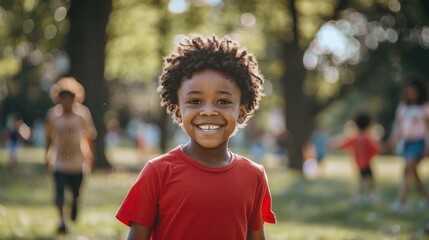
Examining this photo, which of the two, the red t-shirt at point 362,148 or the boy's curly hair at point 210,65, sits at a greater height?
the boy's curly hair at point 210,65

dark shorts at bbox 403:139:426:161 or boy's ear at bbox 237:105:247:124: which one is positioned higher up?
boy's ear at bbox 237:105:247:124

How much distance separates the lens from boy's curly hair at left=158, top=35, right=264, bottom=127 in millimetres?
3941

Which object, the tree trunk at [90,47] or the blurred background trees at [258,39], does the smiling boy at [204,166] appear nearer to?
the blurred background trees at [258,39]

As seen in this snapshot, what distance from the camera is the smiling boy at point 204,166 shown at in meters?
3.69

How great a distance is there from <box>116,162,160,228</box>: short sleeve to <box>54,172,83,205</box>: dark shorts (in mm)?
6257

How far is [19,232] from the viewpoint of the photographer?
28.2ft

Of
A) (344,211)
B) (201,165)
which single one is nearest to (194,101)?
(201,165)

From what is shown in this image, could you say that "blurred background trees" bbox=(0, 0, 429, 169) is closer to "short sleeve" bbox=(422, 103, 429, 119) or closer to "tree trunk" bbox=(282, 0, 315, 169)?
"tree trunk" bbox=(282, 0, 315, 169)

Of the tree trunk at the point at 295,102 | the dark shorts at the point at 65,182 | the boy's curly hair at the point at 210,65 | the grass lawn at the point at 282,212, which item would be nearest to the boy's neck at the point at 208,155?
the boy's curly hair at the point at 210,65

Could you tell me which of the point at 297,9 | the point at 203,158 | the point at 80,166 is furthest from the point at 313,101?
the point at 203,158

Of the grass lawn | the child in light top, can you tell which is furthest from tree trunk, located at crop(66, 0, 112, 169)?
the child in light top

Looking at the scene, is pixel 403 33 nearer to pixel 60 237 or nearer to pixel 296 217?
pixel 296 217

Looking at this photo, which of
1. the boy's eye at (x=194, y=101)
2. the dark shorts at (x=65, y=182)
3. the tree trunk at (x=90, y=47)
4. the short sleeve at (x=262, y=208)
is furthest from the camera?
the tree trunk at (x=90, y=47)

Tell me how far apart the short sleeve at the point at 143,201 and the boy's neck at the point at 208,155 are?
0.92 feet
